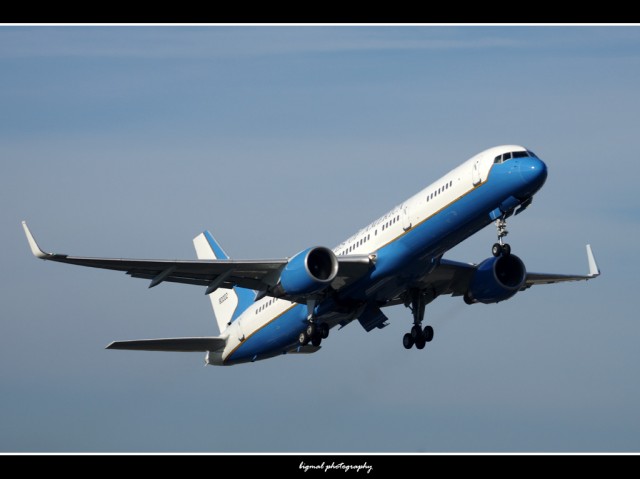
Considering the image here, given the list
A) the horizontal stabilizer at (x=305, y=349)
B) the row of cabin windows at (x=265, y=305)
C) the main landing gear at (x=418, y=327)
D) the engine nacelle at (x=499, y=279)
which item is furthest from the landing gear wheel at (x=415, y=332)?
the row of cabin windows at (x=265, y=305)

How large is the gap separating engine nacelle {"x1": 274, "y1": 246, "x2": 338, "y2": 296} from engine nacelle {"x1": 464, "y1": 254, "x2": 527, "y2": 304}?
331 inches

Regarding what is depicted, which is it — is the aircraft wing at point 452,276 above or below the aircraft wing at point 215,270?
above

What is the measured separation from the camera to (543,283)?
65625 millimetres

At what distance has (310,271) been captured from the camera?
54531 mm

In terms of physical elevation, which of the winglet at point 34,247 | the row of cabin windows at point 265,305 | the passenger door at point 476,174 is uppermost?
the passenger door at point 476,174

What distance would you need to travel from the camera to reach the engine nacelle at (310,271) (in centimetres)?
5422

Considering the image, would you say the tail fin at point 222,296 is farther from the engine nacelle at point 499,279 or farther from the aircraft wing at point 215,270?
the engine nacelle at point 499,279

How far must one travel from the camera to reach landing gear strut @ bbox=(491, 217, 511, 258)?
51906mm

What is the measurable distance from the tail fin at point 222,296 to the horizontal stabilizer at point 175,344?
2158 mm

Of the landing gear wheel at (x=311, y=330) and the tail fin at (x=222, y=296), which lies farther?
the tail fin at (x=222, y=296)

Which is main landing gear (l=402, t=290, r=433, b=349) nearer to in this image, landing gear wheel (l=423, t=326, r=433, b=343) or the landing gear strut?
landing gear wheel (l=423, t=326, r=433, b=343)

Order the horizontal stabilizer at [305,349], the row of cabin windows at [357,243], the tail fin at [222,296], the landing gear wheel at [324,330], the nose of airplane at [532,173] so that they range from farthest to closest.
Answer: the tail fin at [222,296] → the horizontal stabilizer at [305,349] → the landing gear wheel at [324,330] → the row of cabin windows at [357,243] → the nose of airplane at [532,173]

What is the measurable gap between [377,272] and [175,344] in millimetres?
12427

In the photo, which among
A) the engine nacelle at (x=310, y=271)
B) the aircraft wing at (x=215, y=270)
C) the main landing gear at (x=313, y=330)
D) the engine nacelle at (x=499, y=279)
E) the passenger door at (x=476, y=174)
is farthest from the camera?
the engine nacelle at (x=499, y=279)
